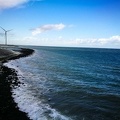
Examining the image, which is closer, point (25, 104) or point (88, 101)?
point (25, 104)

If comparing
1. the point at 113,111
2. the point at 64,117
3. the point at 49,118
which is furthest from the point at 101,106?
the point at 49,118

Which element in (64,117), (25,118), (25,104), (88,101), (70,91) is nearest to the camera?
(25,118)

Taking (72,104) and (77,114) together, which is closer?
(77,114)

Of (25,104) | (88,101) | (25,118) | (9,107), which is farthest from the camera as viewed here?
(88,101)

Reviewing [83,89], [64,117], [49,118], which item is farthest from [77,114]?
[83,89]

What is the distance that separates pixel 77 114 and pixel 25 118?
15.9ft

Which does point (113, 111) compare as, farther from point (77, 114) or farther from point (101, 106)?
point (77, 114)

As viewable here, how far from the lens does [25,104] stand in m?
17.8

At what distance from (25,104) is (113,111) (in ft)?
28.4

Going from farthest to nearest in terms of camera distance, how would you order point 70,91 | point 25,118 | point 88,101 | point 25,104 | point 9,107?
1. point 70,91
2. point 88,101
3. point 25,104
4. point 9,107
5. point 25,118

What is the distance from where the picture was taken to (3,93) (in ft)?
66.6

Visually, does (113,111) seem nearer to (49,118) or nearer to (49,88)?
(49,118)

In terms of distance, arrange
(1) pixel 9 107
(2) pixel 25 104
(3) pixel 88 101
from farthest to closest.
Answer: (3) pixel 88 101 < (2) pixel 25 104 < (1) pixel 9 107

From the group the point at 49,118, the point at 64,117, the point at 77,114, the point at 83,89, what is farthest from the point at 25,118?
the point at 83,89
